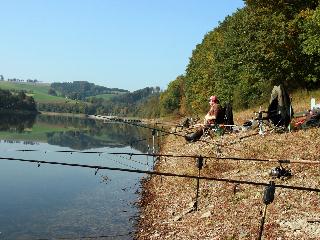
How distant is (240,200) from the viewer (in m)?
15.1

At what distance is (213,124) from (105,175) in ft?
27.5

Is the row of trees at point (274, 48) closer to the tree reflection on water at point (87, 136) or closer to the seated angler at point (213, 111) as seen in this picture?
the seated angler at point (213, 111)

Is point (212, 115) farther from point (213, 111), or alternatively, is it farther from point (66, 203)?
point (66, 203)

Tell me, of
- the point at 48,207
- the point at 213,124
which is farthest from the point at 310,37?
the point at 48,207

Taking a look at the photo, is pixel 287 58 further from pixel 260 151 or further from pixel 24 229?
pixel 24 229

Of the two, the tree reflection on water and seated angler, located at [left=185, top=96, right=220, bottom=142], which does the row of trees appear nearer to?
seated angler, located at [left=185, top=96, right=220, bottom=142]

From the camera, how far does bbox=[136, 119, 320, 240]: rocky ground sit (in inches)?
494

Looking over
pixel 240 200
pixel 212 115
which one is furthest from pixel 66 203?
pixel 240 200

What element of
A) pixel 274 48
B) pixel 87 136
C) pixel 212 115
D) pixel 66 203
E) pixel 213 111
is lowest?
pixel 66 203

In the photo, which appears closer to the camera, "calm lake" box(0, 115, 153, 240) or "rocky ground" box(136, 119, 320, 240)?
"rocky ground" box(136, 119, 320, 240)

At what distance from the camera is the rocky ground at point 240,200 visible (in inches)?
494

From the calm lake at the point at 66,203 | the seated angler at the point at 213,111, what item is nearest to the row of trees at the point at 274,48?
the seated angler at the point at 213,111

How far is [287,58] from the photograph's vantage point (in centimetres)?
4206

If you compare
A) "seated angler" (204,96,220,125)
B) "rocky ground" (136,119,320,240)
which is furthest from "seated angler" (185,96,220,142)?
"rocky ground" (136,119,320,240)
